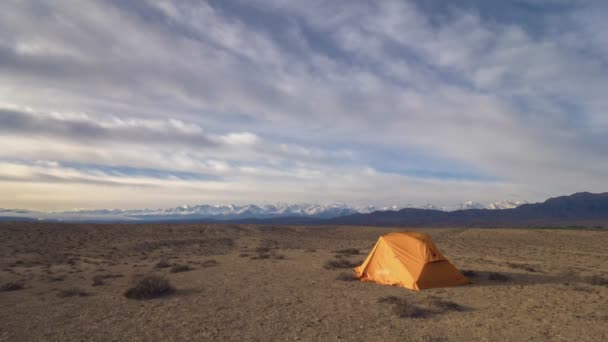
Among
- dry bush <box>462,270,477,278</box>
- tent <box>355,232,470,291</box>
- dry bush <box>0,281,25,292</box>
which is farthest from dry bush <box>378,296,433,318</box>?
dry bush <box>0,281,25,292</box>

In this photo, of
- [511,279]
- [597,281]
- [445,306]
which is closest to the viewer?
[445,306]

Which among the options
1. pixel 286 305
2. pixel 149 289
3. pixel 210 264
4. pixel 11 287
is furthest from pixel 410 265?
pixel 11 287

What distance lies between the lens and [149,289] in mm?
12875

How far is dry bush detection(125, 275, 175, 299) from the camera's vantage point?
12664 millimetres

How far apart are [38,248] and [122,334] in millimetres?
24467

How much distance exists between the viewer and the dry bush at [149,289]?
12.7 metres

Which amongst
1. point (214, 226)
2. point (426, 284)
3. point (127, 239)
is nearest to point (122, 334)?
point (426, 284)

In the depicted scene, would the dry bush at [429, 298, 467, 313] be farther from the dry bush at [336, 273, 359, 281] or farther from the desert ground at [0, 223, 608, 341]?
the dry bush at [336, 273, 359, 281]

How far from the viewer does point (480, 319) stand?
408 inches

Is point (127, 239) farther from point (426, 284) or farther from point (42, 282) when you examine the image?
A: point (426, 284)

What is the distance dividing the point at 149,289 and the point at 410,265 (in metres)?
9.31

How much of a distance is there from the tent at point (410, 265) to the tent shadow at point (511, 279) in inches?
46.9

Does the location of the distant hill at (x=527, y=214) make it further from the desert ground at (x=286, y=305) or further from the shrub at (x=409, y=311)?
the shrub at (x=409, y=311)

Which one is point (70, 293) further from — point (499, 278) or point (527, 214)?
point (527, 214)
